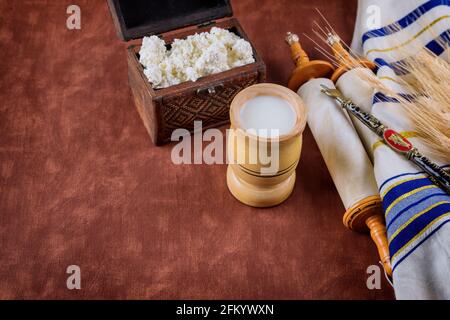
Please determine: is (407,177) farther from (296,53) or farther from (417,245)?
(296,53)

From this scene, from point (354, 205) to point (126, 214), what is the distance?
14.8 inches

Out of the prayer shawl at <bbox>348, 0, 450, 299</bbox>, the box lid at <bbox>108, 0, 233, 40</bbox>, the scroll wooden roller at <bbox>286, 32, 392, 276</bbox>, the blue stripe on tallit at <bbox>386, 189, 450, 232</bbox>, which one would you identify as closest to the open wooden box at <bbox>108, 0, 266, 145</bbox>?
the box lid at <bbox>108, 0, 233, 40</bbox>

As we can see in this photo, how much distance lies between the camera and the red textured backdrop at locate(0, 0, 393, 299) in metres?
0.83

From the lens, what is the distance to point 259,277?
0.84 m

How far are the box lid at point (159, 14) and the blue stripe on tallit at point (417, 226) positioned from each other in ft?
1.67

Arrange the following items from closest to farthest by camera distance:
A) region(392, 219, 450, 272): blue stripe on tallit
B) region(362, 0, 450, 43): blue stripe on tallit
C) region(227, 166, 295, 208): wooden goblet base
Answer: region(392, 219, 450, 272): blue stripe on tallit
region(227, 166, 295, 208): wooden goblet base
region(362, 0, 450, 43): blue stripe on tallit

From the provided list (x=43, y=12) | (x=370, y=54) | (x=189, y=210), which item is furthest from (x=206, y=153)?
(x=43, y=12)

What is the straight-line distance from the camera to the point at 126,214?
0.90m

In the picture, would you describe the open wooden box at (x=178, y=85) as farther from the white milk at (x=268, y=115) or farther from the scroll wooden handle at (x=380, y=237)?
the scroll wooden handle at (x=380, y=237)

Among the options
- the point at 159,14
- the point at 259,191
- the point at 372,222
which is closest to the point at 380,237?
the point at 372,222

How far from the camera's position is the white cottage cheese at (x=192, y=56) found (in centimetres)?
89

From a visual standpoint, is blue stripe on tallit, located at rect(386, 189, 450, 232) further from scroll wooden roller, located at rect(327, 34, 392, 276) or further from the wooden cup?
the wooden cup

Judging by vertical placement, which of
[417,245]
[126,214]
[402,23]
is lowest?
[126,214]

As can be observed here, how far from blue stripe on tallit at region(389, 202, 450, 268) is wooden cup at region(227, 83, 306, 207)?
192 mm
